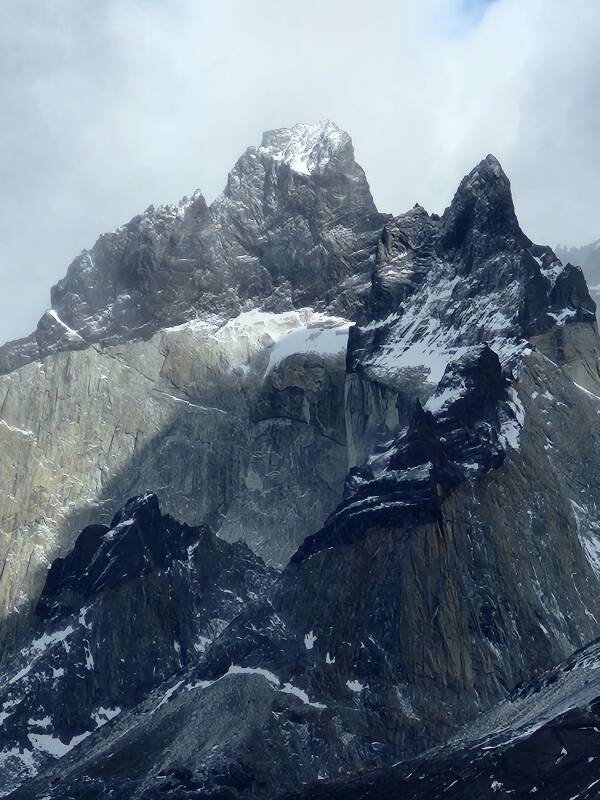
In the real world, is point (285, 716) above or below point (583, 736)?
above

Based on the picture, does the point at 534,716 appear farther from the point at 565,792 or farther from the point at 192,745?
the point at 192,745

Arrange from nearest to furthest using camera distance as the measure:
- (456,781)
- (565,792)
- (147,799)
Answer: (565,792), (456,781), (147,799)

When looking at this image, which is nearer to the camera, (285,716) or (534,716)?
(534,716)

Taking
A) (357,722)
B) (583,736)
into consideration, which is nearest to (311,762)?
(357,722)

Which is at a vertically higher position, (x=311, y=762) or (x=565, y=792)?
(x=311, y=762)

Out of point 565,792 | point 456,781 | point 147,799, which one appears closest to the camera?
point 565,792

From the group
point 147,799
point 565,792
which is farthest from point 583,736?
point 147,799

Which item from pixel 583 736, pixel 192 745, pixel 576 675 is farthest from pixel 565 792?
pixel 192 745

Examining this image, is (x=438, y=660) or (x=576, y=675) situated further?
(x=438, y=660)

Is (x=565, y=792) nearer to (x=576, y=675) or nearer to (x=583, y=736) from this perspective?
(x=583, y=736)
